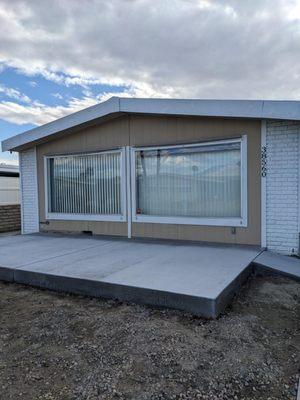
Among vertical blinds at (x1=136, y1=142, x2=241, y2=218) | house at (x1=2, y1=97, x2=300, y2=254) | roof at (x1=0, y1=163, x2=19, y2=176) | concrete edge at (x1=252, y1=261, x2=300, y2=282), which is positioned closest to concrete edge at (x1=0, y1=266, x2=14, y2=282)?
house at (x1=2, y1=97, x2=300, y2=254)

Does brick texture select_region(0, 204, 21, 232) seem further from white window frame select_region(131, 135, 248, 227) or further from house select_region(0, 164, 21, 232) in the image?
white window frame select_region(131, 135, 248, 227)

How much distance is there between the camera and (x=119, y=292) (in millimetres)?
3621

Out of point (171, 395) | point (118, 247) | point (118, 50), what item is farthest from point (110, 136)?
point (171, 395)

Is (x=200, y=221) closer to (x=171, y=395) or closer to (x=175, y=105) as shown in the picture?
(x=175, y=105)

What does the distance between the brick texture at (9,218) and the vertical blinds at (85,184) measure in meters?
3.99

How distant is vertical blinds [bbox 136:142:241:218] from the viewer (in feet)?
19.3

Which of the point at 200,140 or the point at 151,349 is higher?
the point at 200,140

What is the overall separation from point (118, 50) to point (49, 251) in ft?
19.5

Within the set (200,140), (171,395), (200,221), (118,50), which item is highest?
(118,50)

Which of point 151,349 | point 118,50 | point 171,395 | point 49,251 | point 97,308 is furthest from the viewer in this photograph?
point 118,50

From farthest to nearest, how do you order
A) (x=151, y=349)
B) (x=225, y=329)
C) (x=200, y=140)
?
(x=200, y=140), (x=225, y=329), (x=151, y=349)

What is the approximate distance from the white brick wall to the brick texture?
8.98 m

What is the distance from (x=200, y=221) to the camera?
6.15m

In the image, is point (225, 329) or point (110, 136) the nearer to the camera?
point (225, 329)
